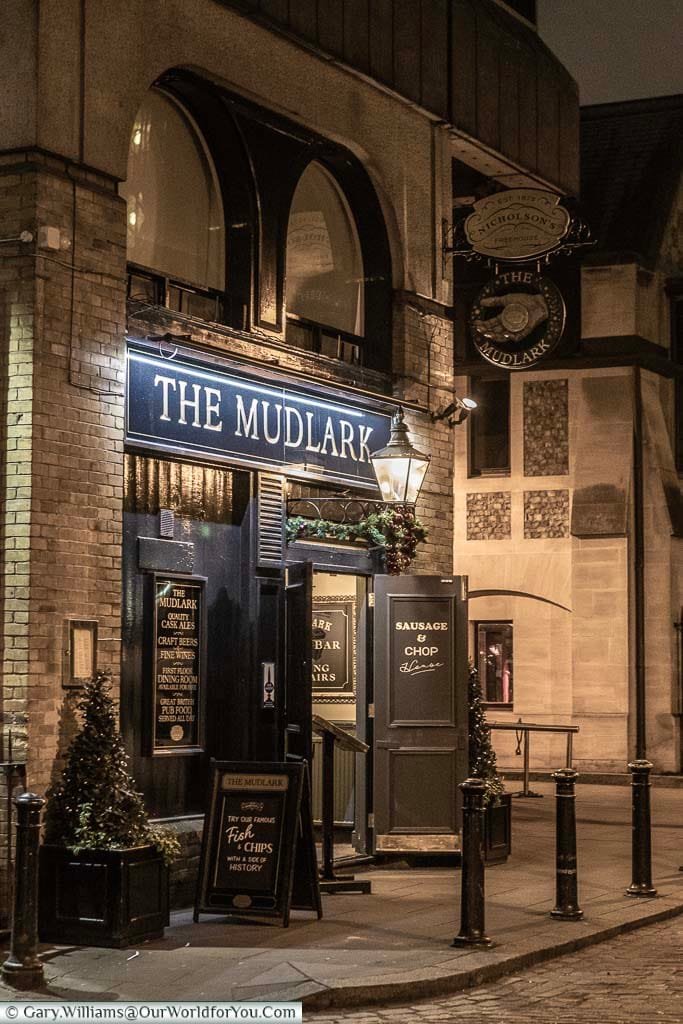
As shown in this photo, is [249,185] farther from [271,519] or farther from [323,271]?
[271,519]

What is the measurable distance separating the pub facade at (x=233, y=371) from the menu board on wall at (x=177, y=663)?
0.03 m

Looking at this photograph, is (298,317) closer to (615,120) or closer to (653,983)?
(653,983)

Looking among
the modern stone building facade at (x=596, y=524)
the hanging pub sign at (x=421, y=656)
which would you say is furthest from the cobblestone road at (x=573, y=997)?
the modern stone building facade at (x=596, y=524)

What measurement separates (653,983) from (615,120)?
1965 centimetres

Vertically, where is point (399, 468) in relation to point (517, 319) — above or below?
below

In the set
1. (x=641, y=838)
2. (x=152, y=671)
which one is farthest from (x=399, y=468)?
(x=641, y=838)

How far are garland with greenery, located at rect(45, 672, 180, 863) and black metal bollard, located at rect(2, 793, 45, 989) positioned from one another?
1308 millimetres

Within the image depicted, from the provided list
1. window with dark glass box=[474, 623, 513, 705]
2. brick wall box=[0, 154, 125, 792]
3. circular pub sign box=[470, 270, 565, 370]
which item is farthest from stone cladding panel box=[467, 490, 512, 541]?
brick wall box=[0, 154, 125, 792]

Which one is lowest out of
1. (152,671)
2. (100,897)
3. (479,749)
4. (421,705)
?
(100,897)

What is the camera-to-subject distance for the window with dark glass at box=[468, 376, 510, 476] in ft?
81.3

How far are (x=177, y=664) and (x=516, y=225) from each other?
228 inches

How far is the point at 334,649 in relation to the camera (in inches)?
588

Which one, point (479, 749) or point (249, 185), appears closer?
point (249, 185)

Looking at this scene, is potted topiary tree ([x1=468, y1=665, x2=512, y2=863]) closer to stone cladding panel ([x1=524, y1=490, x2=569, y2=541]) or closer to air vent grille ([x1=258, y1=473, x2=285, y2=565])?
air vent grille ([x1=258, y1=473, x2=285, y2=565])
